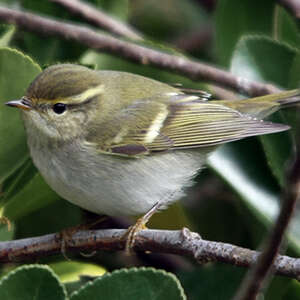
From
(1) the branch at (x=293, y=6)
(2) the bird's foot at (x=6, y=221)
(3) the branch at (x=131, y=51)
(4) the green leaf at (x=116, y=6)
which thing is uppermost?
(1) the branch at (x=293, y=6)

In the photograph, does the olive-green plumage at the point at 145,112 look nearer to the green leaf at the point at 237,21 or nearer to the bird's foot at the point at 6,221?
the green leaf at the point at 237,21

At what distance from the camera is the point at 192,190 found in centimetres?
359

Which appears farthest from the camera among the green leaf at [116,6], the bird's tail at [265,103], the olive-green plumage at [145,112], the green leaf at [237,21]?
the green leaf at [116,6]

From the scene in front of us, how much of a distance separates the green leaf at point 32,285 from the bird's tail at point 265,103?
1.52 meters

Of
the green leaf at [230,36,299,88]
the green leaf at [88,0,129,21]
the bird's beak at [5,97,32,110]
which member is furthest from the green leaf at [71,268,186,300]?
the green leaf at [88,0,129,21]

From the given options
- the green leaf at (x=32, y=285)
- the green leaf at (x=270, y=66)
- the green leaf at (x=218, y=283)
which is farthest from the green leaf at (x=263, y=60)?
the green leaf at (x=32, y=285)

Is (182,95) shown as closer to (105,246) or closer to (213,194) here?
(213,194)

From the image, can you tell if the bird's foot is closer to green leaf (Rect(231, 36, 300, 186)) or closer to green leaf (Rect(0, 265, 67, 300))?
green leaf (Rect(0, 265, 67, 300))

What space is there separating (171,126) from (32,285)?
139 cm

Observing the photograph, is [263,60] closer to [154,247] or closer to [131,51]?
[131,51]

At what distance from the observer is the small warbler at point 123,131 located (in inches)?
102

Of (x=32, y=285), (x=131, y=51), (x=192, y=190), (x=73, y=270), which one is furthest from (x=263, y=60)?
(x=32, y=285)

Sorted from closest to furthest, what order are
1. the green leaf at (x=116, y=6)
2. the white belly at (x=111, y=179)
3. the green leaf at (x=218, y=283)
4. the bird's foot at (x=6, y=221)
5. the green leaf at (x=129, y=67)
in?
1. the green leaf at (x=218, y=283)
2. the bird's foot at (x=6, y=221)
3. the white belly at (x=111, y=179)
4. the green leaf at (x=129, y=67)
5. the green leaf at (x=116, y=6)

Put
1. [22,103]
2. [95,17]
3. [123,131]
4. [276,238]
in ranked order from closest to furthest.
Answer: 1. [276,238]
2. [22,103]
3. [123,131]
4. [95,17]
